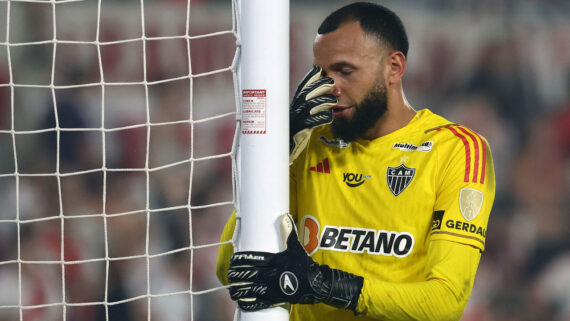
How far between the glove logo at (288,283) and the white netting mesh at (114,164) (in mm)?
2236

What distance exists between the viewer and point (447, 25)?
458cm

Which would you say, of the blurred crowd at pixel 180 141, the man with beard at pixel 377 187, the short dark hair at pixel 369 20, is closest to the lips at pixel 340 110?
the man with beard at pixel 377 187

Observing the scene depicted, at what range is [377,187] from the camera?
2008mm

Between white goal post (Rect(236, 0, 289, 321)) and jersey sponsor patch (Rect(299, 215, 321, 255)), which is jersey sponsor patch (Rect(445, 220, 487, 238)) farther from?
white goal post (Rect(236, 0, 289, 321))

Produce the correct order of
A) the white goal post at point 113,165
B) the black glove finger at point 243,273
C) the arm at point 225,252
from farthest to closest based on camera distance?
the white goal post at point 113,165 → the arm at point 225,252 → the black glove finger at point 243,273

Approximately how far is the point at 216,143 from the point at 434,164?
7.68ft

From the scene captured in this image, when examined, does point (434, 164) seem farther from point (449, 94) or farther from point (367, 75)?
point (449, 94)

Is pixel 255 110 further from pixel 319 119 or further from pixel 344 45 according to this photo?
pixel 344 45

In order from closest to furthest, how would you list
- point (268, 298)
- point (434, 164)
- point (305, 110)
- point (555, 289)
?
1. point (268, 298)
2. point (305, 110)
3. point (434, 164)
4. point (555, 289)

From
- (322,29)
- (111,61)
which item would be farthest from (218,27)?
(322,29)

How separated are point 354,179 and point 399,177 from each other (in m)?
0.13

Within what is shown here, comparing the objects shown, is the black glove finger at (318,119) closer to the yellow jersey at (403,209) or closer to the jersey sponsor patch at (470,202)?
the yellow jersey at (403,209)

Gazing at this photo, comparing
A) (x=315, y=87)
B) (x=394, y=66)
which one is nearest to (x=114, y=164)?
(x=394, y=66)

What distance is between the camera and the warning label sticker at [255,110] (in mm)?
1596
